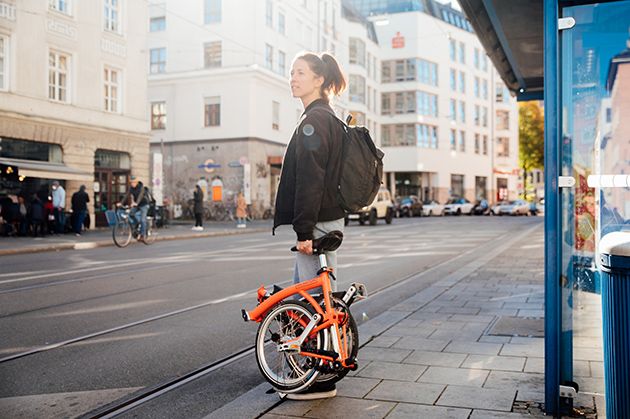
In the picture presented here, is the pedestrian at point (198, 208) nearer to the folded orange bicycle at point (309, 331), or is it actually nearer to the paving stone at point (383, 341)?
the paving stone at point (383, 341)

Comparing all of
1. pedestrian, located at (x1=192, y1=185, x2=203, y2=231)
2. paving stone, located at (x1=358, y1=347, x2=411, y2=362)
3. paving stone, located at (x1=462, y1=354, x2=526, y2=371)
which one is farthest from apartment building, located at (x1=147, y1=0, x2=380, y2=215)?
paving stone, located at (x1=462, y1=354, x2=526, y2=371)

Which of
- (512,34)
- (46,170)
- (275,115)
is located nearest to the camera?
(512,34)

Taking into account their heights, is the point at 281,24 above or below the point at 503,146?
above

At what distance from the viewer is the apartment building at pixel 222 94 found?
38.4 metres

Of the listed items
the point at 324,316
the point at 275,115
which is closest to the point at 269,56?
the point at 275,115

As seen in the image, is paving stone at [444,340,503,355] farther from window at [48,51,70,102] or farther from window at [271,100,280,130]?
window at [271,100,280,130]

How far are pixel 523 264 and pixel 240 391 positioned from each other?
904cm

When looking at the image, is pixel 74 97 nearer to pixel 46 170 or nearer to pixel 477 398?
pixel 46 170

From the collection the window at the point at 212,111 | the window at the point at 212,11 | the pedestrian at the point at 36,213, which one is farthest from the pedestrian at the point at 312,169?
the window at the point at 212,11

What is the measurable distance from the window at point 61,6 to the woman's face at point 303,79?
23.0m

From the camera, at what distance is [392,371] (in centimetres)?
462

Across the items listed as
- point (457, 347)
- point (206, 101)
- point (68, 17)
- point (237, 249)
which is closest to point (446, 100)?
point (206, 101)

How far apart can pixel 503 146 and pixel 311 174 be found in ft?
240

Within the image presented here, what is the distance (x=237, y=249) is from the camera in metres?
16.8
